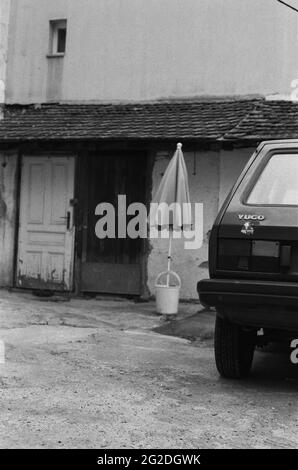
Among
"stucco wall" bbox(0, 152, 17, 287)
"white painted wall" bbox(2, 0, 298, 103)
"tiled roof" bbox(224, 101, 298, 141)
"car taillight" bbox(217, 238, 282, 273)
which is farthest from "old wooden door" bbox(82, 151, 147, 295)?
"car taillight" bbox(217, 238, 282, 273)

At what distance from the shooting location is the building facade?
9.47m

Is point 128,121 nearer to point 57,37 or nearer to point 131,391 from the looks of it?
point 57,37

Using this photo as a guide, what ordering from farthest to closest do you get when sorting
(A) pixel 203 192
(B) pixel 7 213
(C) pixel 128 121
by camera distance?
(B) pixel 7 213
(C) pixel 128 121
(A) pixel 203 192

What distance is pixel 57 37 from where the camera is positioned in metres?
11.2

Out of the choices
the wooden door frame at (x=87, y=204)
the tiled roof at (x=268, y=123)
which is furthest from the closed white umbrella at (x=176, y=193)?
the wooden door frame at (x=87, y=204)

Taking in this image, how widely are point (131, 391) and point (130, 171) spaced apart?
5573 mm

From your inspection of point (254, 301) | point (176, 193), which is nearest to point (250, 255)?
point (254, 301)

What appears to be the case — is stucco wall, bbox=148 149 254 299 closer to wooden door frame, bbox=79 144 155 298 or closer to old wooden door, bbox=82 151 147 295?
wooden door frame, bbox=79 144 155 298

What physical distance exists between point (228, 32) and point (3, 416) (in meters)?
7.47

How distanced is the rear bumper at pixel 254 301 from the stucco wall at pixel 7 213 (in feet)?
21.2

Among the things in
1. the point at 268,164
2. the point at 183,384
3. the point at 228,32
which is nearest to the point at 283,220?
the point at 268,164

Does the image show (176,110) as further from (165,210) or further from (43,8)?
(43,8)

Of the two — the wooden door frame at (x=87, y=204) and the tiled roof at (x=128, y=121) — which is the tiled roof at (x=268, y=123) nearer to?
the tiled roof at (x=128, y=121)

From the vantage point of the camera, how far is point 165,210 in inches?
339
